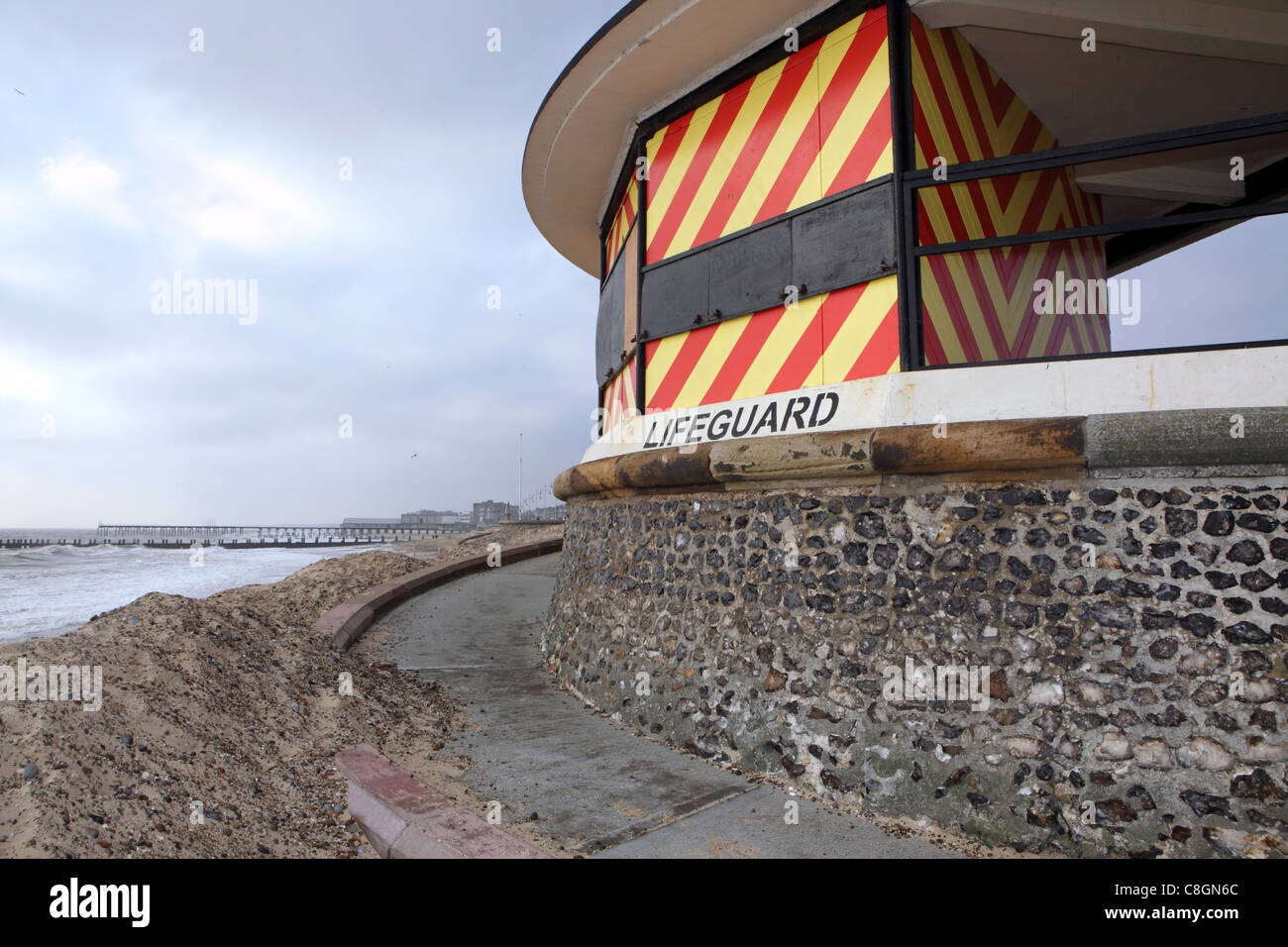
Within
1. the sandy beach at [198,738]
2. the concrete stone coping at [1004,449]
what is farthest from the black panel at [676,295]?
the sandy beach at [198,738]

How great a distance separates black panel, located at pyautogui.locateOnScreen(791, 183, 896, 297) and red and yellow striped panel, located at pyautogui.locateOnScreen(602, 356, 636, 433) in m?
1.95

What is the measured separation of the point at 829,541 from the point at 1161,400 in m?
1.65

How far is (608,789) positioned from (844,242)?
352 centimetres

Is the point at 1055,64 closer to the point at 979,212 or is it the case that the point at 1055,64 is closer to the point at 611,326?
the point at 979,212

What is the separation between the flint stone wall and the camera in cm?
286

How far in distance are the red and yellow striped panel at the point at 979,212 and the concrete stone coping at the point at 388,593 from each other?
565cm

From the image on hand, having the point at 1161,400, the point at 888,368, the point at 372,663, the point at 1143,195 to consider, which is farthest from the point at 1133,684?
the point at 1143,195

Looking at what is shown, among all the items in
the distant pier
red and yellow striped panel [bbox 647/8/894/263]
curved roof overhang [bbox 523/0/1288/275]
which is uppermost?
curved roof overhang [bbox 523/0/1288/275]

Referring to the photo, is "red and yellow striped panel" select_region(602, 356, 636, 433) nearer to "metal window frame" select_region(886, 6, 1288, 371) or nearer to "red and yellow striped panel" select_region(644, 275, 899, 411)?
"red and yellow striped panel" select_region(644, 275, 899, 411)

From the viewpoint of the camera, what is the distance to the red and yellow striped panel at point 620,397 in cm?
645

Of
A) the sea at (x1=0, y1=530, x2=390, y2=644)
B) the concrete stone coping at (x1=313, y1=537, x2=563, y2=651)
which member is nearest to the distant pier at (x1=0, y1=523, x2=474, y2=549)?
the sea at (x1=0, y1=530, x2=390, y2=644)

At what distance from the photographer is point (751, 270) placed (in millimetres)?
5117

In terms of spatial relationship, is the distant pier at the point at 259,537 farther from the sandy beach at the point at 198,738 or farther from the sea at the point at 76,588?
the sandy beach at the point at 198,738
